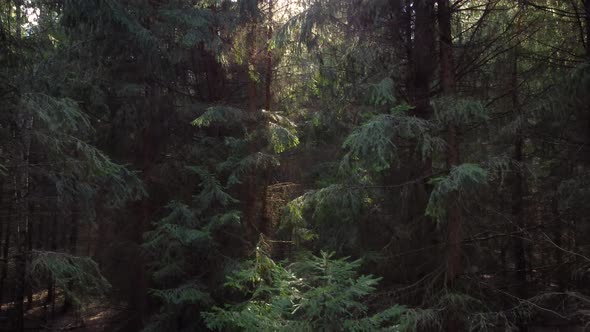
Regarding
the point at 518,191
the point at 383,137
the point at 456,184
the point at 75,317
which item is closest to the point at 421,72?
the point at 383,137

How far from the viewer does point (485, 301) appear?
21.8ft

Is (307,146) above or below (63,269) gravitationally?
above

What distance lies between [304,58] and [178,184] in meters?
4.62

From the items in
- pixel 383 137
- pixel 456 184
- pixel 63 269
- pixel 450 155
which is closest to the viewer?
pixel 456 184

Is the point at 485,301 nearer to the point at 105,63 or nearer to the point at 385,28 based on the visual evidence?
the point at 385,28

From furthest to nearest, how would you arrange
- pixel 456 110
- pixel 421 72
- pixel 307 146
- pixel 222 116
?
pixel 307 146, pixel 222 116, pixel 421 72, pixel 456 110

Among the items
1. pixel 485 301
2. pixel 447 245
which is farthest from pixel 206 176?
pixel 485 301

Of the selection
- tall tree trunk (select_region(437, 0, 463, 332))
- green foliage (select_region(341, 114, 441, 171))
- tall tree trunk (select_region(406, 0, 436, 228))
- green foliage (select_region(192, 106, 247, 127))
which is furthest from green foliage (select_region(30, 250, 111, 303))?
tall tree trunk (select_region(437, 0, 463, 332))

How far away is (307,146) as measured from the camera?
472 inches

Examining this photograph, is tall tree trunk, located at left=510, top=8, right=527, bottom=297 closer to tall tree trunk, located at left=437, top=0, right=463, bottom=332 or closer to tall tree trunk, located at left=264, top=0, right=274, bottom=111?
tall tree trunk, located at left=437, top=0, right=463, bottom=332

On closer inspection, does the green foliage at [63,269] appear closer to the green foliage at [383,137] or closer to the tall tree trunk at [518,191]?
A: the green foliage at [383,137]

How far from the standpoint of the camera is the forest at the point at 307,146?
6.26 m

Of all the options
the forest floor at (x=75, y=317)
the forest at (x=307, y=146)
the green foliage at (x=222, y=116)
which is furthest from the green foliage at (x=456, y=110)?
the forest floor at (x=75, y=317)

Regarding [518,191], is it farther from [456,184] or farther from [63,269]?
[63,269]
